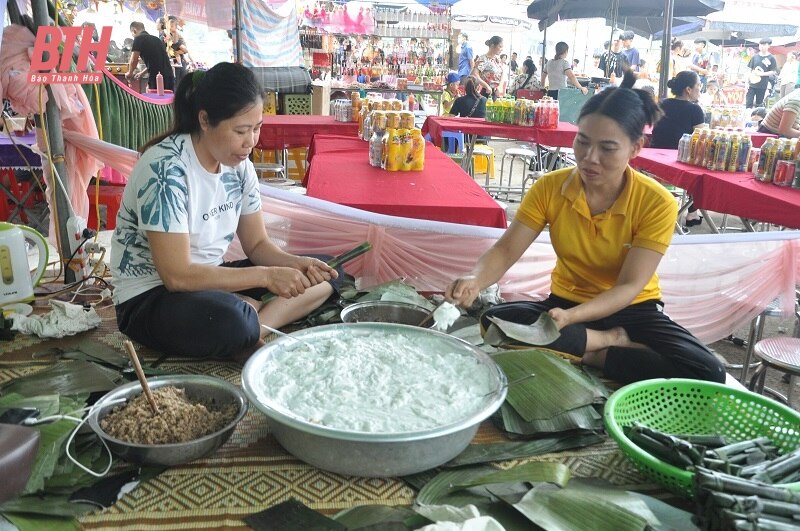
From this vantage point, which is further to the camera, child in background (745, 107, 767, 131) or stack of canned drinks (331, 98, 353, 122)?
child in background (745, 107, 767, 131)

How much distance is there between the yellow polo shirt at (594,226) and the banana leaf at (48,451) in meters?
1.50

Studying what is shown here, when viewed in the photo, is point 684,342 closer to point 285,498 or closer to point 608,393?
point 608,393

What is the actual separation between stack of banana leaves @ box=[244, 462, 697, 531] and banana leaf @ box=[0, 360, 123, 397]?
2.25ft

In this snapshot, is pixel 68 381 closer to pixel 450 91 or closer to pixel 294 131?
pixel 294 131

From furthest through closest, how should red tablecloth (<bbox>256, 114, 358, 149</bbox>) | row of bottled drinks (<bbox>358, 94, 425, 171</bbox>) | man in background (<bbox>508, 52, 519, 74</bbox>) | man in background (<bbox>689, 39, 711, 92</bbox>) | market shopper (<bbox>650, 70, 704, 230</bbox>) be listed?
man in background (<bbox>508, 52, 519, 74</bbox>) → man in background (<bbox>689, 39, 711, 92</bbox>) → market shopper (<bbox>650, 70, 704, 230</bbox>) → red tablecloth (<bbox>256, 114, 358, 149</bbox>) → row of bottled drinks (<bbox>358, 94, 425, 171</bbox>)

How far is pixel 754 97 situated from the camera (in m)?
10.6

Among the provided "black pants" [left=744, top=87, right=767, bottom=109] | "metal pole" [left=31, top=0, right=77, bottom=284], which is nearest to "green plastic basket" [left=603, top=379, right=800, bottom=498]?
"metal pole" [left=31, top=0, right=77, bottom=284]

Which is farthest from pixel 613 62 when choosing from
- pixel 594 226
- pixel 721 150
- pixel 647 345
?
pixel 647 345

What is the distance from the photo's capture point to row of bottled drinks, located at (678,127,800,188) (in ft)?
10.6

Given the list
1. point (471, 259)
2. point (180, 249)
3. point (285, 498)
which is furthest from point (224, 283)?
point (471, 259)

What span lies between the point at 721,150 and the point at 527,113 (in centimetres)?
198

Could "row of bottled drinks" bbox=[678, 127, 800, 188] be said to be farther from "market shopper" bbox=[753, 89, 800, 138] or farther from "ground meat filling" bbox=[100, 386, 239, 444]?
"ground meat filling" bbox=[100, 386, 239, 444]

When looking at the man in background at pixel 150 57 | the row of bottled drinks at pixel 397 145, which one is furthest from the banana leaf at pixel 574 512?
the man in background at pixel 150 57

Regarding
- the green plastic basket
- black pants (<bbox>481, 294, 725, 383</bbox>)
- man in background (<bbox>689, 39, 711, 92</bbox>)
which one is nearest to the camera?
the green plastic basket
